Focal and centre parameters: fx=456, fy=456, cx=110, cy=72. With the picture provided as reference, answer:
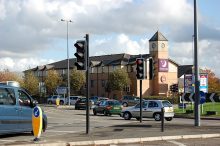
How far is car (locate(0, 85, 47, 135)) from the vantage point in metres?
15.1

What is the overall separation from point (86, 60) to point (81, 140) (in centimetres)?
356

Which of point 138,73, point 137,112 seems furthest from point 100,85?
point 138,73

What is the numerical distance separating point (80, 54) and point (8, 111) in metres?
3.65

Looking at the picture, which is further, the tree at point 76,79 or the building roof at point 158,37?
the building roof at point 158,37

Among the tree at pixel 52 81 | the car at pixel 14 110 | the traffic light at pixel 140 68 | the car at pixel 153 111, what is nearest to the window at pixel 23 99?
the car at pixel 14 110

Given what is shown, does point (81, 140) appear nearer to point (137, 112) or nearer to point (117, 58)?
point (137, 112)

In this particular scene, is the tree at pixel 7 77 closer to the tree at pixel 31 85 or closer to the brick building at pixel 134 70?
the tree at pixel 31 85

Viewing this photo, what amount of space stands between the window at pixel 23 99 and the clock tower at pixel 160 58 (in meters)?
77.6

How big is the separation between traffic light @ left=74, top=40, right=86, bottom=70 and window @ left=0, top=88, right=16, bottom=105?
2791 millimetres

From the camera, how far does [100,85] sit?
100125mm

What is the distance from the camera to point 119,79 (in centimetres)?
8806

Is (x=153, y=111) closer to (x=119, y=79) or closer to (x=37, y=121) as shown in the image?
(x=37, y=121)

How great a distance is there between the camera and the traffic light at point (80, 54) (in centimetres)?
1712

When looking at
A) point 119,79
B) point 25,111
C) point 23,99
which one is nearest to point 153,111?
point 23,99
